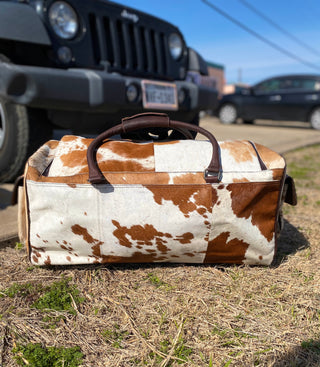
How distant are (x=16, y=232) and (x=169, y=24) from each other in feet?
8.09

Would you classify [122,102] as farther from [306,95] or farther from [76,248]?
[306,95]

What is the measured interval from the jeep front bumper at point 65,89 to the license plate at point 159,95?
64 millimetres

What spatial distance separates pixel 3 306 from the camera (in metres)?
1.22

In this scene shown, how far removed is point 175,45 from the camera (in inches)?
134

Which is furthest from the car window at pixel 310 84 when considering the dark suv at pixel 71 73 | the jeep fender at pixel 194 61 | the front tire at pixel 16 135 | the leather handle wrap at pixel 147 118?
the leather handle wrap at pixel 147 118

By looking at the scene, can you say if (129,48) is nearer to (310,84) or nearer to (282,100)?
(282,100)

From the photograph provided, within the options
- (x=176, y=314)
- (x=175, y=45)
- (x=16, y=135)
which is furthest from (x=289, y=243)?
(x=175, y=45)

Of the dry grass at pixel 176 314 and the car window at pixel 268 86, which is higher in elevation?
the dry grass at pixel 176 314

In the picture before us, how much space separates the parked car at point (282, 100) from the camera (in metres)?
8.71

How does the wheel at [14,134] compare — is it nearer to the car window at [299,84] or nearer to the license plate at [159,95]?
the license plate at [159,95]

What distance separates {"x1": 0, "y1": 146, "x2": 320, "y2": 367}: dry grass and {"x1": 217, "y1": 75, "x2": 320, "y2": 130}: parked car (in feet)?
25.7

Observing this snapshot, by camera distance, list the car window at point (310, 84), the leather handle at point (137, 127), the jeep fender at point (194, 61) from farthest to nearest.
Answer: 1. the car window at point (310, 84)
2. the jeep fender at point (194, 61)
3. the leather handle at point (137, 127)

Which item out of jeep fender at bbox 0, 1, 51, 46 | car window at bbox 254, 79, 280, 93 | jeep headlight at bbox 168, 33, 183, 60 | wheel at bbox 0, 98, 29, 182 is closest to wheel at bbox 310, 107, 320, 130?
car window at bbox 254, 79, 280, 93

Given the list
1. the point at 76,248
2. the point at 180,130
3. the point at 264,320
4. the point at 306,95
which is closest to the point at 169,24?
the point at 180,130
